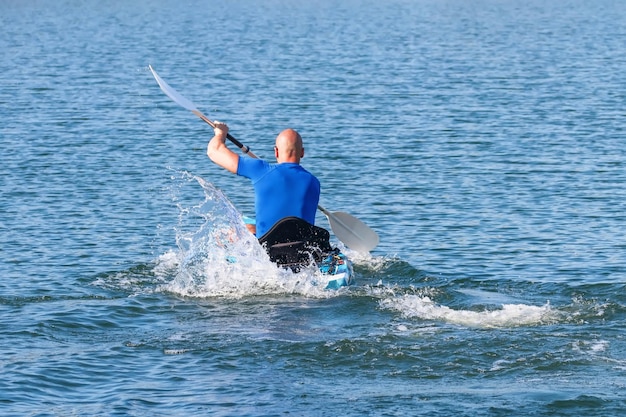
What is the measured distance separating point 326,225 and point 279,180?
448 centimetres

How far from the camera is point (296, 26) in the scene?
Result: 189ft

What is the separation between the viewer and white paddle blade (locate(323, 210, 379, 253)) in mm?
15211

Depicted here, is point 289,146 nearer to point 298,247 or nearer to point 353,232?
point 298,247

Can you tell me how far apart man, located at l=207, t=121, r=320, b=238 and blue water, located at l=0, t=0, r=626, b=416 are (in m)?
0.54

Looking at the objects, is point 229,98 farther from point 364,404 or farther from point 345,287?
point 364,404

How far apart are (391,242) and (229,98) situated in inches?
591

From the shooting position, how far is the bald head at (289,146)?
13.4 metres

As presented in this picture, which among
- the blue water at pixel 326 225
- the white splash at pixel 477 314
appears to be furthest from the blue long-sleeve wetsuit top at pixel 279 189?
the white splash at pixel 477 314

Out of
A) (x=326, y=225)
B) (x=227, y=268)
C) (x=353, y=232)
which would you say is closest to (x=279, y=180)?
(x=227, y=268)

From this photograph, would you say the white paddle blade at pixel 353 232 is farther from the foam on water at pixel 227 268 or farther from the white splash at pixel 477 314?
the white splash at pixel 477 314

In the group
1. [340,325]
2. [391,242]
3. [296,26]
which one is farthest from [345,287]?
[296,26]

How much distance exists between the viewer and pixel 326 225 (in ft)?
58.3

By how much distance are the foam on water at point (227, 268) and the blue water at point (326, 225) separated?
0.10 feet

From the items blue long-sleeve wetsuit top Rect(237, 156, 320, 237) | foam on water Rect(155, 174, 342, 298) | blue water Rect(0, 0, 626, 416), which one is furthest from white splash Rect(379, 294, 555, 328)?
blue long-sleeve wetsuit top Rect(237, 156, 320, 237)
